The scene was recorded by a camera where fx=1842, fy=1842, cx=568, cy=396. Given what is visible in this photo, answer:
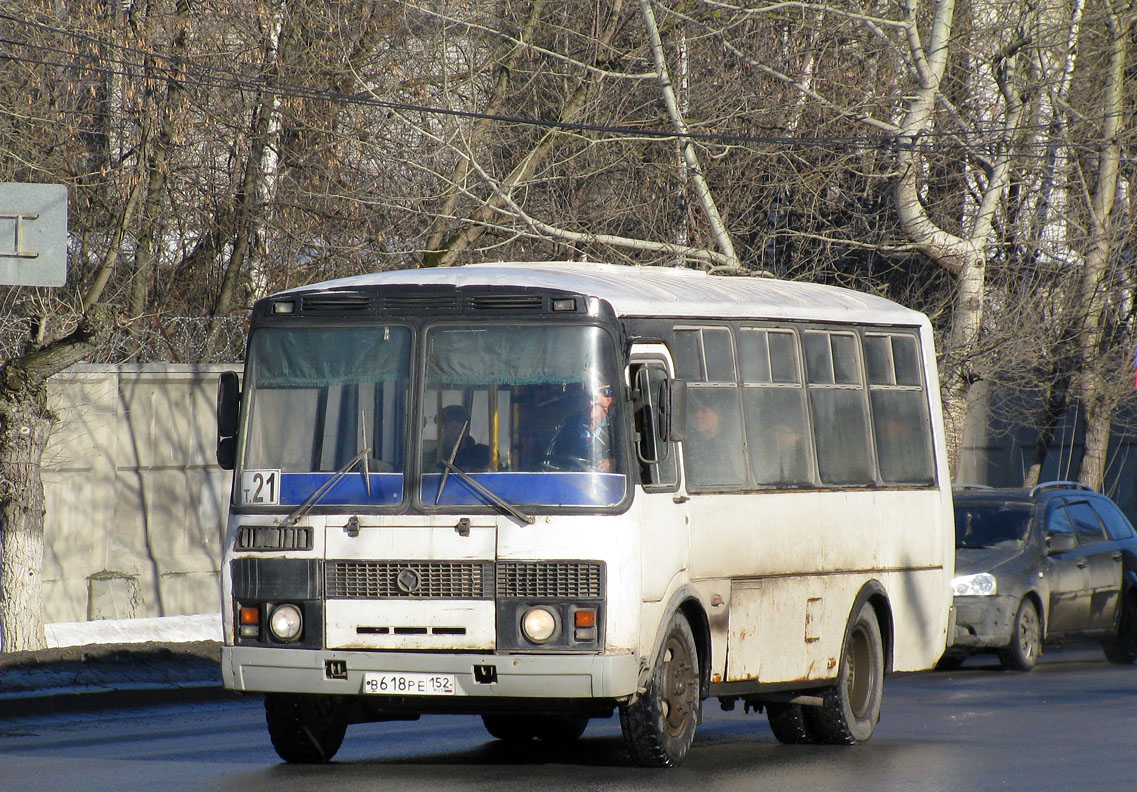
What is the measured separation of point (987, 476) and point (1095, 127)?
739cm

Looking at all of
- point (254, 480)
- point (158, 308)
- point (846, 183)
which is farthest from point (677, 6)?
point (254, 480)

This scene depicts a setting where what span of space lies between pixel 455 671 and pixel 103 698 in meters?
5.23

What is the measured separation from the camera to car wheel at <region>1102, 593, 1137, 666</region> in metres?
17.8

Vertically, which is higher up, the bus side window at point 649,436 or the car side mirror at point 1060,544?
the bus side window at point 649,436

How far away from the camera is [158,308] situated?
771 inches

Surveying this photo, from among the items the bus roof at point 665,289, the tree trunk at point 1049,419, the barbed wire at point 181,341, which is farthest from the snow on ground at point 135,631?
the tree trunk at point 1049,419

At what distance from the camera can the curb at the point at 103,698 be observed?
12.5 metres

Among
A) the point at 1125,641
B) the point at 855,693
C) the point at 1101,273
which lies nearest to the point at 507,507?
the point at 855,693

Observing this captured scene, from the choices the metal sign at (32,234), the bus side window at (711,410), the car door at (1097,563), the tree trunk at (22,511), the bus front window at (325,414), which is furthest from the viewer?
the car door at (1097,563)

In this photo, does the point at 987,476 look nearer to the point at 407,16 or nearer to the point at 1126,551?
the point at 1126,551

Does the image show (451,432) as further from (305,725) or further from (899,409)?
(899,409)

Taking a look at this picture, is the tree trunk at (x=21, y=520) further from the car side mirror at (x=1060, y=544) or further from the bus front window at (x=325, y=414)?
the car side mirror at (x=1060, y=544)

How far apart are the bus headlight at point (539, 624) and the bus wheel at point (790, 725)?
112 inches

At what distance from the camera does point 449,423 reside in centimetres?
918
